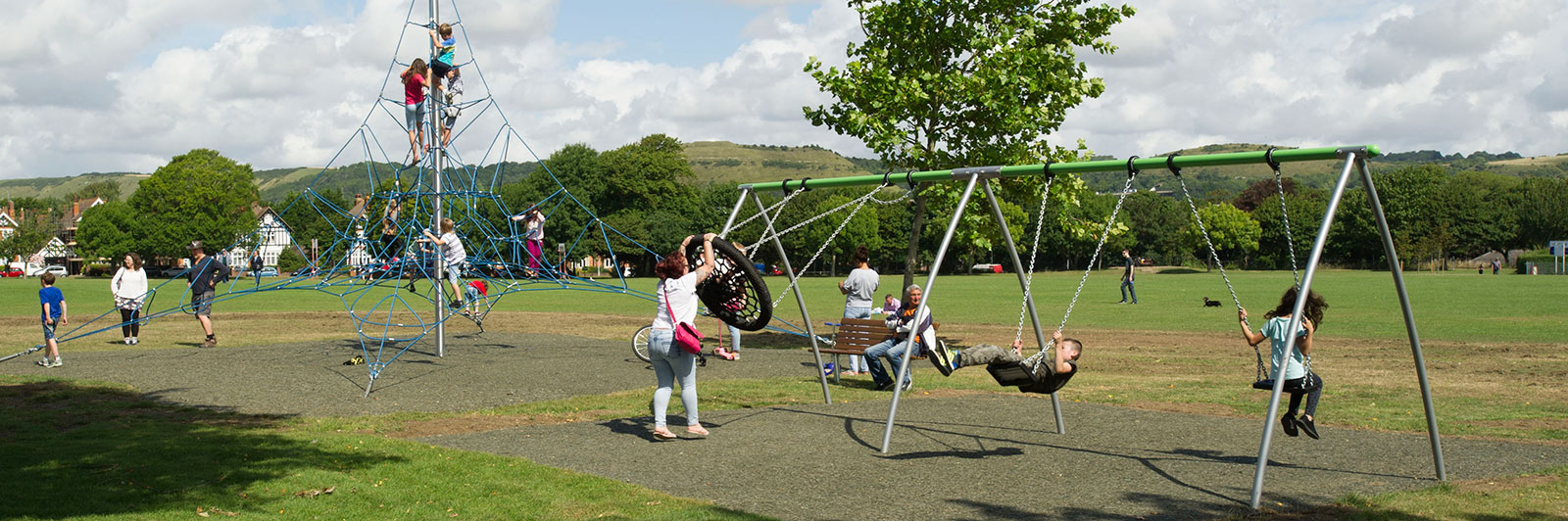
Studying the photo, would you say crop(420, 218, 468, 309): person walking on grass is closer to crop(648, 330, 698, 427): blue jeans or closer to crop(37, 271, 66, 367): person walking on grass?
crop(37, 271, 66, 367): person walking on grass

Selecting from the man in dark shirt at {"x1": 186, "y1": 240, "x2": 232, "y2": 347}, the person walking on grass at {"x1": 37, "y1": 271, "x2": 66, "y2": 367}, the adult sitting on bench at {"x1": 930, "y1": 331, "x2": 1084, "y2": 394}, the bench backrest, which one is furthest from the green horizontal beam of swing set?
the man in dark shirt at {"x1": 186, "y1": 240, "x2": 232, "y2": 347}

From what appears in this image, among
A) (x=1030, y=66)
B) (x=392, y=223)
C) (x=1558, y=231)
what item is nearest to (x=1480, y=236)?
(x=1558, y=231)

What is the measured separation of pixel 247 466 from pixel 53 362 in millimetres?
9561

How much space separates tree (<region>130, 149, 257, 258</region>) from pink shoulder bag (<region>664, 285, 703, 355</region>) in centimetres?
8265

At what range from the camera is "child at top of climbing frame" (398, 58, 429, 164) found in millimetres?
16484

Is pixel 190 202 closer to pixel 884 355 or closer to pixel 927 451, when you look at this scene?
pixel 884 355

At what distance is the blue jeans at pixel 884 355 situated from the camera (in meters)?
12.8

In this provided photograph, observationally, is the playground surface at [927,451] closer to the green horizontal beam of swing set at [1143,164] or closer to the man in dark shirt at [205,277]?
the green horizontal beam of swing set at [1143,164]

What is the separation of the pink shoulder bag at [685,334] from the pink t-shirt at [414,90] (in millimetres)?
8994

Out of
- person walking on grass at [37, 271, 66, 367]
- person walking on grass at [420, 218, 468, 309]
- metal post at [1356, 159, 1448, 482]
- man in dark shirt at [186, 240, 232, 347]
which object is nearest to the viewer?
metal post at [1356, 159, 1448, 482]

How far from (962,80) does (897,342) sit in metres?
6.03

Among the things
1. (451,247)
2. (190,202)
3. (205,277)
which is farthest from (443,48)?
(190,202)

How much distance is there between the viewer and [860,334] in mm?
13055

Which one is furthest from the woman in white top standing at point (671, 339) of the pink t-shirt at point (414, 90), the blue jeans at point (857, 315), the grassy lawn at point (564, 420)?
the pink t-shirt at point (414, 90)
